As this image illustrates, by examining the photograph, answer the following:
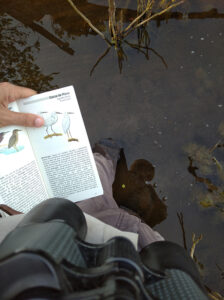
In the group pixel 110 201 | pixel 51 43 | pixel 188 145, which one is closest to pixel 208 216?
pixel 188 145

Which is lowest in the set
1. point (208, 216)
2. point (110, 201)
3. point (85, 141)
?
point (208, 216)

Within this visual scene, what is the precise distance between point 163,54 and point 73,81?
1.54 ft

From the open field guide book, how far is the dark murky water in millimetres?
279

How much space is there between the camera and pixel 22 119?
43.3 inches

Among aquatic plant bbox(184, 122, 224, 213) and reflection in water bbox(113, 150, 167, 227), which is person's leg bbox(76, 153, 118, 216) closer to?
reflection in water bbox(113, 150, 167, 227)

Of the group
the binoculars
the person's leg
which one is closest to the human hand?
the person's leg

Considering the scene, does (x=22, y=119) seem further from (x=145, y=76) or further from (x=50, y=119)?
(x=145, y=76)

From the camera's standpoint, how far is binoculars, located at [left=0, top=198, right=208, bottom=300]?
0.57m

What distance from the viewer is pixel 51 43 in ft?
4.81

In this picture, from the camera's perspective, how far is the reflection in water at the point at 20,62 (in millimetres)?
1463

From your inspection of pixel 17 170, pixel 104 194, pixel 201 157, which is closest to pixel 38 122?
pixel 17 170

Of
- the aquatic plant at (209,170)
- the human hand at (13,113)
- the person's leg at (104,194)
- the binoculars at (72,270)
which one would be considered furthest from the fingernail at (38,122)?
the aquatic plant at (209,170)

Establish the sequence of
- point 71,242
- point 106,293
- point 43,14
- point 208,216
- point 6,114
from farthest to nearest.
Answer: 1. point 43,14
2. point 208,216
3. point 6,114
4. point 71,242
5. point 106,293

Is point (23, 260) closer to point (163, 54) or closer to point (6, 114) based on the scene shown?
point (6, 114)
